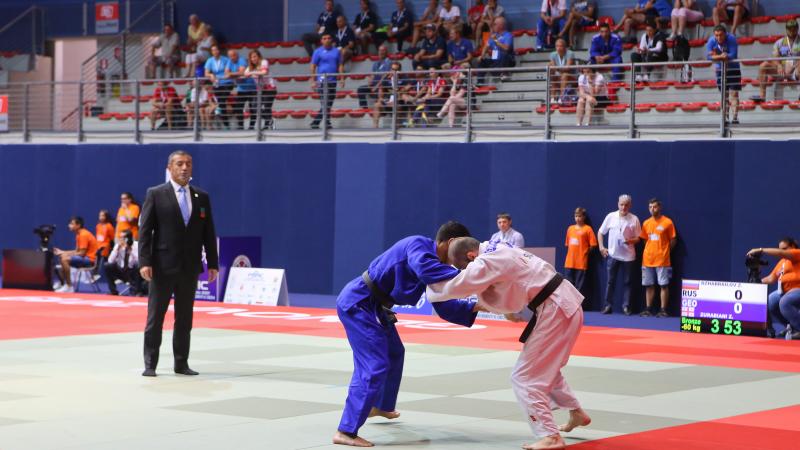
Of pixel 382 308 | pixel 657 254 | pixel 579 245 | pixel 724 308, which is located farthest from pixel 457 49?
pixel 382 308

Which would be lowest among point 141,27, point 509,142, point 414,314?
point 414,314

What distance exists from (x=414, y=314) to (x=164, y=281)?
9.25 m

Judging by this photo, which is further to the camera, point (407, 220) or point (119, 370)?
point (407, 220)

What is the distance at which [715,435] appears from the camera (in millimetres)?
9039

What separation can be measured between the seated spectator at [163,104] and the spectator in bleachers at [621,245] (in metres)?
10.9

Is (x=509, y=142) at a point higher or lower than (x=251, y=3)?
lower

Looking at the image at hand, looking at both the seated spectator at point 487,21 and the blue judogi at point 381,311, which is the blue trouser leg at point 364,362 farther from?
the seated spectator at point 487,21

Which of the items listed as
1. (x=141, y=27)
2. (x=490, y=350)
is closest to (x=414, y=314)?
(x=490, y=350)

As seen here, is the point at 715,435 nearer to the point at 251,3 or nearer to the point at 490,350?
the point at 490,350

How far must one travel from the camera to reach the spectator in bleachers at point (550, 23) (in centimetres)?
2575

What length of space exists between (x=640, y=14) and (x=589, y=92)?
3.21 m

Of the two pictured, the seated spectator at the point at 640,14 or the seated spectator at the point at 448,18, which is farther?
the seated spectator at the point at 448,18

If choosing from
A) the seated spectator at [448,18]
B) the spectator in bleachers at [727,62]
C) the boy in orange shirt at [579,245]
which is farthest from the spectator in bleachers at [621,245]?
the seated spectator at [448,18]

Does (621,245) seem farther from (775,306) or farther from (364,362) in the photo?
(364,362)
